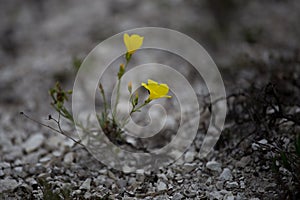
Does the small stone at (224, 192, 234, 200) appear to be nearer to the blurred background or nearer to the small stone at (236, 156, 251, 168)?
the small stone at (236, 156, 251, 168)

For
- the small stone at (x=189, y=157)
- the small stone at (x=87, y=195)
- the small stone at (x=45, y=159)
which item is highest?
the small stone at (x=45, y=159)

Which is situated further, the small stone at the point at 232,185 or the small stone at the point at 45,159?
the small stone at the point at 45,159

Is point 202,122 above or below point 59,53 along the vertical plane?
below

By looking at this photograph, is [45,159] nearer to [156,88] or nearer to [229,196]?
[156,88]

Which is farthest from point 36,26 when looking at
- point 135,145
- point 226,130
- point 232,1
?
point 226,130

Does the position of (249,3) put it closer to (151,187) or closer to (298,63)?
(298,63)

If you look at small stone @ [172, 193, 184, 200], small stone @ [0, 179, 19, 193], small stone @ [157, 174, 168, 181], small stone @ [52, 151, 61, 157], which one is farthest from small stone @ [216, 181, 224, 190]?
small stone @ [0, 179, 19, 193]

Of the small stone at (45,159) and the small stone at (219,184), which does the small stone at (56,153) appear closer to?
the small stone at (45,159)

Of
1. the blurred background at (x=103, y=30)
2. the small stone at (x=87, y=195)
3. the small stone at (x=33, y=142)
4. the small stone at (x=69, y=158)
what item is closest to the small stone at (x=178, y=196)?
the small stone at (x=87, y=195)
